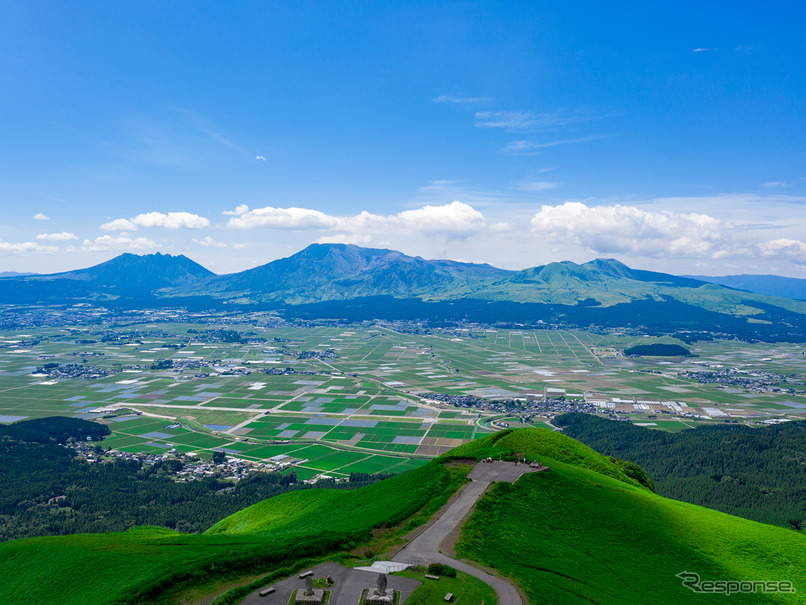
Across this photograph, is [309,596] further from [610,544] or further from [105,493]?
[105,493]

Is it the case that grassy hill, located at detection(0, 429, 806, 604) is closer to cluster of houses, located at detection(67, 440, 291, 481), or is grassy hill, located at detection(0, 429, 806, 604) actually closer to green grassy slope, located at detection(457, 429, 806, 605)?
green grassy slope, located at detection(457, 429, 806, 605)

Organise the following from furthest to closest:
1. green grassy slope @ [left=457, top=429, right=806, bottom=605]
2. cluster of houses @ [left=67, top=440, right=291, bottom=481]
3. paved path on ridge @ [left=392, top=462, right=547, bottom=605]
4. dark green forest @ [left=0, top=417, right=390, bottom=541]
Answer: cluster of houses @ [left=67, top=440, right=291, bottom=481] → dark green forest @ [left=0, top=417, right=390, bottom=541] → green grassy slope @ [left=457, top=429, right=806, bottom=605] → paved path on ridge @ [left=392, top=462, right=547, bottom=605]

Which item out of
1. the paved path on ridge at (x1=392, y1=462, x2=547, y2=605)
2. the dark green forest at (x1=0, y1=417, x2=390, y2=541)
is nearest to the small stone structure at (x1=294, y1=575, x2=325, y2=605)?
the paved path on ridge at (x1=392, y1=462, x2=547, y2=605)

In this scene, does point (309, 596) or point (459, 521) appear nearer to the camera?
point (309, 596)

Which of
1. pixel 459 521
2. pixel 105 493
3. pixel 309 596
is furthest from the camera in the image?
pixel 105 493

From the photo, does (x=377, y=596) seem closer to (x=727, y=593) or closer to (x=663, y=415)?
(x=727, y=593)

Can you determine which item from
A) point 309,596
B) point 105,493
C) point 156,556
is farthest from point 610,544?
point 105,493
